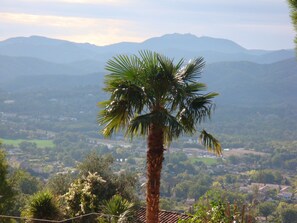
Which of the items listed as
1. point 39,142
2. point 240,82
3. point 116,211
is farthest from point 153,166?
point 240,82

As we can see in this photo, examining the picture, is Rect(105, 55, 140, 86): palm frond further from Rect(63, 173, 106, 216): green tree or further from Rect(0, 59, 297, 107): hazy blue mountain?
Rect(0, 59, 297, 107): hazy blue mountain

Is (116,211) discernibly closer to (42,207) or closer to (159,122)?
(42,207)

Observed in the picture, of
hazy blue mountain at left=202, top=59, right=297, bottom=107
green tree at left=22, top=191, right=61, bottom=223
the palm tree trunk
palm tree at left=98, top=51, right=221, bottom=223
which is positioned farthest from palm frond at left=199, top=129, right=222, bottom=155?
hazy blue mountain at left=202, top=59, right=297, bottom=107

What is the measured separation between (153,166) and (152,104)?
84 cm

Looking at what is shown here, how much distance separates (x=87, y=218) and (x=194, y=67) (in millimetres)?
4972

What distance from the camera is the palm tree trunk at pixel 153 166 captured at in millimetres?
6688

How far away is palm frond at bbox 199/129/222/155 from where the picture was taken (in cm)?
686

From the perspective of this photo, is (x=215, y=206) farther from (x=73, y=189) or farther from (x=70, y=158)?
(x=70, y=158)

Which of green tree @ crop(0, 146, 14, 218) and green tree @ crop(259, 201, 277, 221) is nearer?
green tree @ crop(0, 146, 14, 218)

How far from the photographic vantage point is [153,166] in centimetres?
671

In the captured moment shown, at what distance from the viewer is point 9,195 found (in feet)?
46.9

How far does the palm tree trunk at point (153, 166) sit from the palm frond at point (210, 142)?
59cm

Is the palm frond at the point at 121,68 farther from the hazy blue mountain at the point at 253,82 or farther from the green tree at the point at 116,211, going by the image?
the hazy blue mountain at the point at 253,82

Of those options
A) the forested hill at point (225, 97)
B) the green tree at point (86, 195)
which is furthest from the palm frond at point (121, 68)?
the forested hill at point (225, 97)
